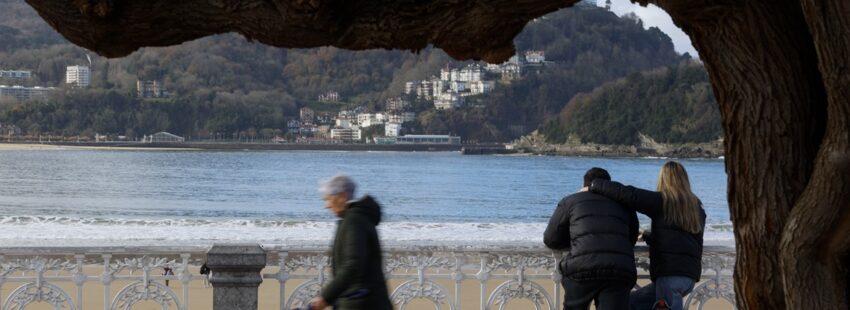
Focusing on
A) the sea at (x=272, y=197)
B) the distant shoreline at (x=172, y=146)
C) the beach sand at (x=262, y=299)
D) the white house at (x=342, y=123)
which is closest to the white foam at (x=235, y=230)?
the sea at (x=272, y=197)

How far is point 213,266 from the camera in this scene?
18.8 feet

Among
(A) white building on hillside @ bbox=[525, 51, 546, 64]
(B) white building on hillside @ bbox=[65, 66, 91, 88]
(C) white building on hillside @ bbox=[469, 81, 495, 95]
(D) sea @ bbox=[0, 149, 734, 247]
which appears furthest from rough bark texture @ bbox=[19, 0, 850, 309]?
(A) white building on hillside @ bbox=[525, 51, 546, 64]

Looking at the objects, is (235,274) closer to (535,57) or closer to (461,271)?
(461,271)

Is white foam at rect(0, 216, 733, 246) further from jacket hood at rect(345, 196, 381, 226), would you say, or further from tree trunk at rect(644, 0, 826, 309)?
tree trunk at rect(644, 0, 826, 309)

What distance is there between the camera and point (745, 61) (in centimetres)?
374

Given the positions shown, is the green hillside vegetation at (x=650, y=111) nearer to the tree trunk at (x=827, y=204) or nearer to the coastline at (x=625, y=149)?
the coastline at (x=625, y=149)

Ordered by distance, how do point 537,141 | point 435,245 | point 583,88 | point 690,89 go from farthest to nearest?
1. point 583,88
2. point 537,141
3. point 690,89
4. point 435,245

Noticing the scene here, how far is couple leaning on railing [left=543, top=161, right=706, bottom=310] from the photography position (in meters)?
5.07

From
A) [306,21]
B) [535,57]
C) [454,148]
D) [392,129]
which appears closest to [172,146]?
[392,129]

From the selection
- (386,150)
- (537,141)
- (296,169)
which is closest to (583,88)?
(537,141)

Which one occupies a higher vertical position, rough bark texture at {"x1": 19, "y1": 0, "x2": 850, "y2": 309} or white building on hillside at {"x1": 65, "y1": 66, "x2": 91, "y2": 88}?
white building on hillside at {"x1": 65, "y1": 66, "x2": 91, "y2": 88}

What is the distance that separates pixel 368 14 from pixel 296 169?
241 ft

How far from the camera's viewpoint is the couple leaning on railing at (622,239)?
16.6ft

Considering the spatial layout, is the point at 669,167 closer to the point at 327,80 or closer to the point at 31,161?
the point at 31,161
